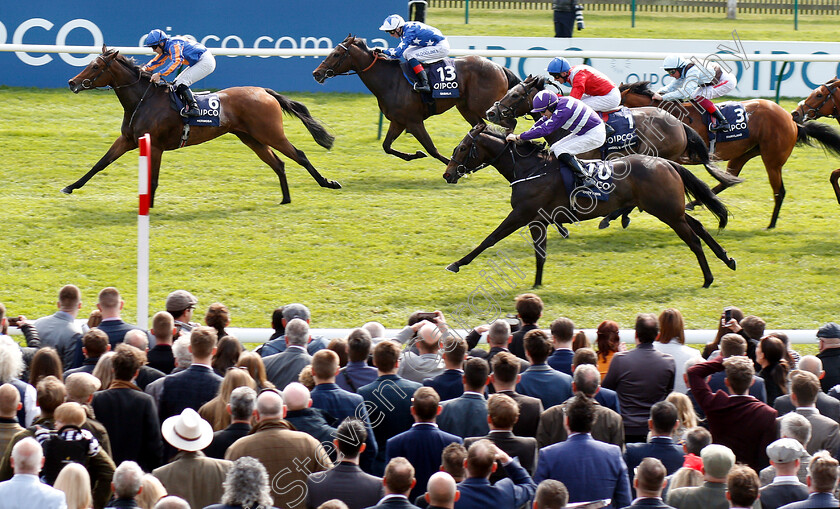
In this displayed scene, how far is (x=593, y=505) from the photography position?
4594 millimetres

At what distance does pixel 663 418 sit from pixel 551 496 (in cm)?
100

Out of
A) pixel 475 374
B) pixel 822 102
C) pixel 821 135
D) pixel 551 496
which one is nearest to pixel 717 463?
pixel 551 496

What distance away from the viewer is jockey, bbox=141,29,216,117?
38.5 feet

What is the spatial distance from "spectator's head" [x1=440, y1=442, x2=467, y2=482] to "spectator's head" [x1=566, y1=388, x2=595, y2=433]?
565 mm

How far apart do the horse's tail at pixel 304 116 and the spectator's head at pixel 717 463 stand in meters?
8.59

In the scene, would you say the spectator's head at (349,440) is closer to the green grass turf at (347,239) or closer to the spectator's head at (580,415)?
the spectator's head at (580,415)

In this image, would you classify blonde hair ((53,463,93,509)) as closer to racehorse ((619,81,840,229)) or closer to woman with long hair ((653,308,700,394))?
woman with long hair ((653,308,700,394))

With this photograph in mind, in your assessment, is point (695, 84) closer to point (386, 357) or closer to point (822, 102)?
point (822, 102)

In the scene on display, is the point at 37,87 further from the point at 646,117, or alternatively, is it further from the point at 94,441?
the point at 94,441

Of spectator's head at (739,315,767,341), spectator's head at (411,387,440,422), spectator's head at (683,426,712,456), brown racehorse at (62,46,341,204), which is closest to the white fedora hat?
spectator's head at (411,387,440,422)

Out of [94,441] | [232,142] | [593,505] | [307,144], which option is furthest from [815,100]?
[94,441]

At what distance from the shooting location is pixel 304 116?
41.3 feet

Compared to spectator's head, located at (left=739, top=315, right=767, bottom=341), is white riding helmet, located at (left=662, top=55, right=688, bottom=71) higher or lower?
higher

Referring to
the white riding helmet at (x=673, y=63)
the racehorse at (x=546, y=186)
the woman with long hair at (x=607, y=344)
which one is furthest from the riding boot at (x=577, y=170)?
the woman with long hair at (x=607, y=344)
